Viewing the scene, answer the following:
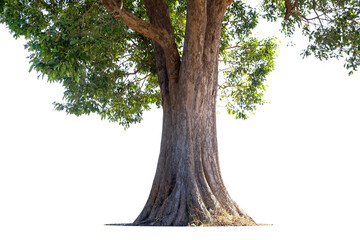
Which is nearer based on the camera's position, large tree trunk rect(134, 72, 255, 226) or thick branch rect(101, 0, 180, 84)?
large tree trunk rect(134, 72, 255, 226)

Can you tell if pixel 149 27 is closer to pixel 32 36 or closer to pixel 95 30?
pixel 95 30

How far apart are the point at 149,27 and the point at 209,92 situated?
222cm

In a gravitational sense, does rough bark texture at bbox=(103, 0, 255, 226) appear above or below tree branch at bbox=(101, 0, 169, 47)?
below

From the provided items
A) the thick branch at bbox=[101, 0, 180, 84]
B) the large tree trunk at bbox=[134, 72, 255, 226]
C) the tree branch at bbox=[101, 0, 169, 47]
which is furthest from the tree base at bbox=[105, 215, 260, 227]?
the tree branch at bbox=[101, 0, 169, 47]

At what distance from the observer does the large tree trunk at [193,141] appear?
920 cm

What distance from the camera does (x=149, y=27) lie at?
984cm

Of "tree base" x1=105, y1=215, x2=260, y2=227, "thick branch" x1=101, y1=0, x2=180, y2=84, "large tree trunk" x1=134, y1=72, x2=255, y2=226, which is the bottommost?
"tree base" x1=105, y1=215, x2=260, y2=227

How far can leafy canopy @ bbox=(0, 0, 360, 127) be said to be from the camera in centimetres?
834

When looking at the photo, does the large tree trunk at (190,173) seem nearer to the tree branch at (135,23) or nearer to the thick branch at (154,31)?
the thick branch at (154,31)

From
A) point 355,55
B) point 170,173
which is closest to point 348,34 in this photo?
→ point 355,55

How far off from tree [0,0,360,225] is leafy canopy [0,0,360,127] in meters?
0.03

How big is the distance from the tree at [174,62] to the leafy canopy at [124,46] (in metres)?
0.03

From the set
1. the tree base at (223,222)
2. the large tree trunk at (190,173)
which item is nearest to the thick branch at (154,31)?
the large tree trunk at (190,173)

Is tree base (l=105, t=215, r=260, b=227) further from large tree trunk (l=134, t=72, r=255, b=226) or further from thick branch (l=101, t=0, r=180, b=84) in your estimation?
thick branch (l=101, t=0, r=180, b=84)
